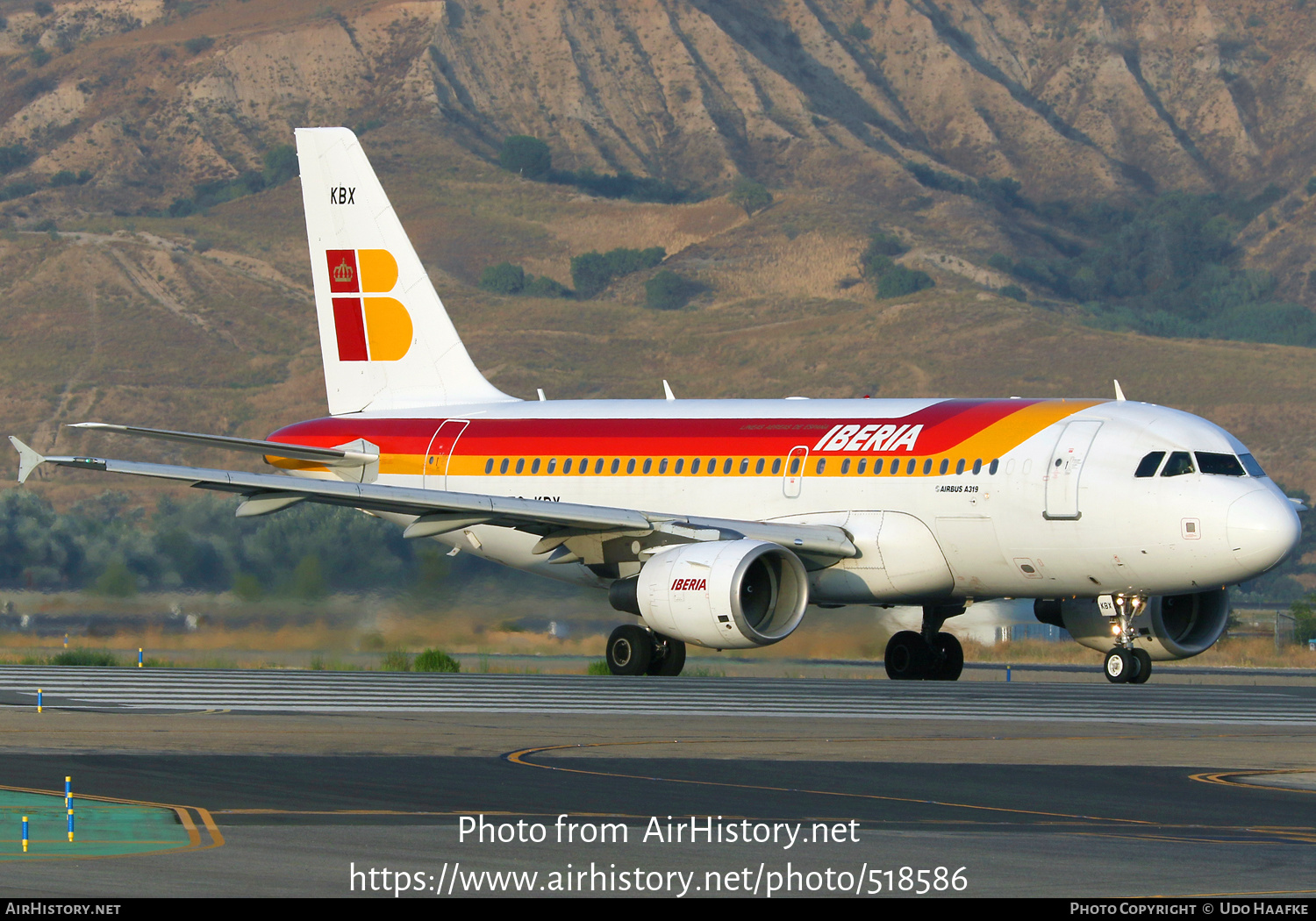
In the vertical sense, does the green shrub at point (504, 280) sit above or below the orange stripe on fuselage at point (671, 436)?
above

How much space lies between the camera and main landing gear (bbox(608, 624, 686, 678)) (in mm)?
32531

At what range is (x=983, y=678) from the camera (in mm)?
39406

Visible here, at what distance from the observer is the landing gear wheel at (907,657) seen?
1351 inches

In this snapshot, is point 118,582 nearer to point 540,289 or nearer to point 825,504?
point 825,504

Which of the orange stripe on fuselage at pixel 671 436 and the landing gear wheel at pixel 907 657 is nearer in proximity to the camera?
the orange stripe on fuselage at pixel 671 436

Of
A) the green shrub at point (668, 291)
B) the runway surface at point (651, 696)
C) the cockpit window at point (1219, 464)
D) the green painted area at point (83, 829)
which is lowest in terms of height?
the green painted area at point (83, 829)

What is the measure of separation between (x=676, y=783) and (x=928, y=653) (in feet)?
59.0

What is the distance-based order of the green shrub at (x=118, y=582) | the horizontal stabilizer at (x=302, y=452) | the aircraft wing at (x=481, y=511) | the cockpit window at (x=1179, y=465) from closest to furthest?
the cockpit window at (x=1179, y=465) → the aircraft wing at (x=481, y=511) → the horizontal stabilizer at (x=302, y=452) → the green shrub at (x=118, y=582)

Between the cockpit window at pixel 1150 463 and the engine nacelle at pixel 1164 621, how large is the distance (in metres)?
2.53

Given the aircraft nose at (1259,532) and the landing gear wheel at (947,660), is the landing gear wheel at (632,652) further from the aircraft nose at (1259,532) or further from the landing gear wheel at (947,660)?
the aircraft nose at (1259,532)

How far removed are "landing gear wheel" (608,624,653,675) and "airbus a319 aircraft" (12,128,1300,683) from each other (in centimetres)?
3

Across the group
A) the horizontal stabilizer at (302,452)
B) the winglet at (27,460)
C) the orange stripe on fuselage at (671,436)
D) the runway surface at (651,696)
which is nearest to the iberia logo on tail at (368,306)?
the orange stripe on fuselage at (671,436)

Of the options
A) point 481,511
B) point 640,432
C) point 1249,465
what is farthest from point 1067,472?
point 481,511

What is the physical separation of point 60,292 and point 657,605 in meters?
130
